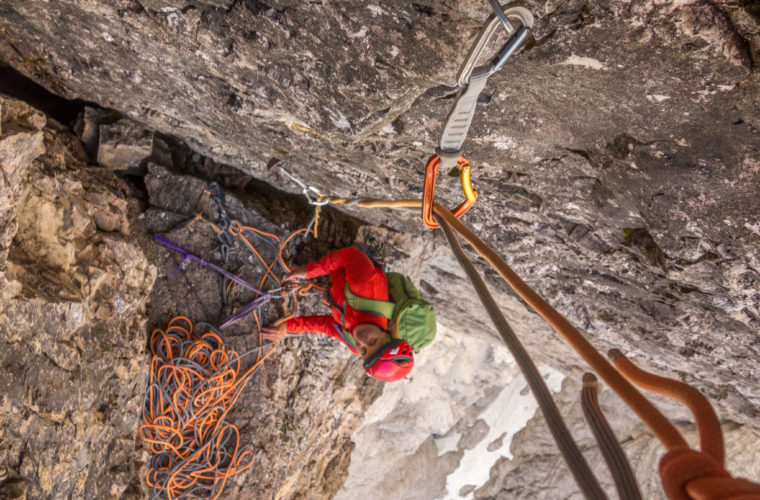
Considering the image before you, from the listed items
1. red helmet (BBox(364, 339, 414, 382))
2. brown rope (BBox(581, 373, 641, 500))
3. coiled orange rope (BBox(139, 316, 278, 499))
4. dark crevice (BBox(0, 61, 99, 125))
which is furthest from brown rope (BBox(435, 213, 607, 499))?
dark crevice (BBox(0, 61, 99, 125))

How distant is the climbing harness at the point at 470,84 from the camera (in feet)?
3.92

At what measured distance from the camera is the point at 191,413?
3311 millimetres

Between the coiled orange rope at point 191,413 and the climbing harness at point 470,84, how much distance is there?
2363 mm

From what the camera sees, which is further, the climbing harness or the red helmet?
the red helmet

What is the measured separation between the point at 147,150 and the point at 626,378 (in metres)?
3.50

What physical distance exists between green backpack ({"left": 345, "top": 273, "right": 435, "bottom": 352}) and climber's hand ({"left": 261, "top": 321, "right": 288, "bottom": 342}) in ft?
2.43

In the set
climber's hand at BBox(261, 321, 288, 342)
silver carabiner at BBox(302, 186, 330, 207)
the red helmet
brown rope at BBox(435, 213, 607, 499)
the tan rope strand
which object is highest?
the tan rope strand

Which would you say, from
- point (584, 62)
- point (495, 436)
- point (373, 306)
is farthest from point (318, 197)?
point (495, 436)

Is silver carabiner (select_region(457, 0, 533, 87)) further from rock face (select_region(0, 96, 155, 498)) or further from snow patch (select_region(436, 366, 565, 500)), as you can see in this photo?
snow patch (select_region(436, 366, 565, 500))

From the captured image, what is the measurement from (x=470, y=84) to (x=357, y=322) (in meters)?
2.19

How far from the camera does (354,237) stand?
13.6 ft

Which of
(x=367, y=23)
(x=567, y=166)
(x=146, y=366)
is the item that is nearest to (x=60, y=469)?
(x=146, y=366)

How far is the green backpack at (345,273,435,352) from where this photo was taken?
3156 mm

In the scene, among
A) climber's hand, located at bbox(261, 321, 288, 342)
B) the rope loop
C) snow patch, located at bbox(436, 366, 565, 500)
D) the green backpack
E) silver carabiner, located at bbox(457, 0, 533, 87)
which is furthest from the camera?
snow patch, located at bbox(436, 366, 565, 500)
